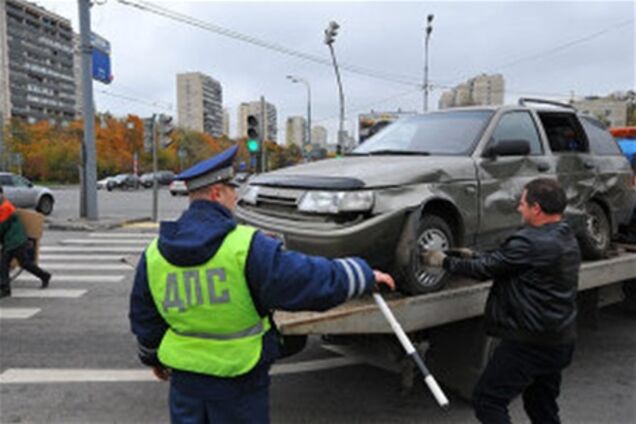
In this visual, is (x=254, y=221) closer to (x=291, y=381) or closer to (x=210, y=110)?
(x=291, y=381)

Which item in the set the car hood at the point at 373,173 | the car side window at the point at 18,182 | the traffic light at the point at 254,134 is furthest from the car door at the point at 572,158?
the car side window at the point at 18,182

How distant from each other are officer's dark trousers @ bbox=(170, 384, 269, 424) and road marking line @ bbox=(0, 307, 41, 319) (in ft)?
18.4

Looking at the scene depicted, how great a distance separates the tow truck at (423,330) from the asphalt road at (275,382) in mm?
398

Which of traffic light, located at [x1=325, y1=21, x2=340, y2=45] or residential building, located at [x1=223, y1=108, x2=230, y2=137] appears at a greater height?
residential building, located at [x1=223, y1=108, x2=230, y2=137]

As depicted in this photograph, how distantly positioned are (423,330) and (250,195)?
5.74 feet

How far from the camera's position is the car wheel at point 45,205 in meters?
20.8

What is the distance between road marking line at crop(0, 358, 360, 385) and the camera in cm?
500

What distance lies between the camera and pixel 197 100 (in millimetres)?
95625

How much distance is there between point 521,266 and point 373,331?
99 centimetres

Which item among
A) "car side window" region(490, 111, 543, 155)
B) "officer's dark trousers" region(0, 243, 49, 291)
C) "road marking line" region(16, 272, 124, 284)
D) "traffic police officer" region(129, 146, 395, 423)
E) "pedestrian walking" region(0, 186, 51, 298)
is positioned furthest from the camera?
"road marking line" region(16, 272, 124, 284)

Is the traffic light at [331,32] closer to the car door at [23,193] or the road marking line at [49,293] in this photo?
the car door at [23,193]

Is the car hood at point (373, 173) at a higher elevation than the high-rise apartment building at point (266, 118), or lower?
lower

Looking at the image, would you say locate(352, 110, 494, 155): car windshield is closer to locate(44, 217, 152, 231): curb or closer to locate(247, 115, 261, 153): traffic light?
locate(247, 115, 261, 153): traffic light

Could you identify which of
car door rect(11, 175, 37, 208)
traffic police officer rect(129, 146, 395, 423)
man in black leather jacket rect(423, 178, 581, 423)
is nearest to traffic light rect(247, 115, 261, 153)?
car door rect(11, 175, 37, 208)
